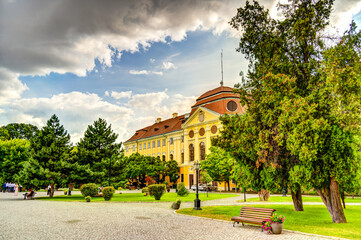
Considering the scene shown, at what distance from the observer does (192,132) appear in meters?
55.6

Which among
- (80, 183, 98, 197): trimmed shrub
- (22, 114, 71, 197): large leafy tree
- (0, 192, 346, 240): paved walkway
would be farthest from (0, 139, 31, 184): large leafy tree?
(0, 192, 346, 240): paved walkway

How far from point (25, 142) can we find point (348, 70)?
166 ft

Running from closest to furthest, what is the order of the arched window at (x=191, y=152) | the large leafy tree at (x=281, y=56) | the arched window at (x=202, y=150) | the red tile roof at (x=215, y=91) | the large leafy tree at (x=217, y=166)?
the large leafy tree at (x=281, y=56)
the large leafy tree at (x=217, y=166)
the red tile roof at (x=215, y=91)
the arched window at (x=202, y=150)
the arched window at (x=191, y=152)

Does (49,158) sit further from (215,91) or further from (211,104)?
(215,91)

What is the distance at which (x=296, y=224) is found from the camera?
12531 mm

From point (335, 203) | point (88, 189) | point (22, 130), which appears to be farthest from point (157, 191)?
point (22, 130)

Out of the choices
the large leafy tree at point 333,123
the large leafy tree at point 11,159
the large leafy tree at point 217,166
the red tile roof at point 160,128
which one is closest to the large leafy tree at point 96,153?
the large leafy tree at point 217,166

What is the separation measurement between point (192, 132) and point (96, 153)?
85.3 feet

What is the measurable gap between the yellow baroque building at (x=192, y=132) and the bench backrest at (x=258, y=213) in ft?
103

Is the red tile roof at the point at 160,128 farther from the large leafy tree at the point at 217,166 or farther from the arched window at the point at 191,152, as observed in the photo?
the large leafy tree at the point at 217,166

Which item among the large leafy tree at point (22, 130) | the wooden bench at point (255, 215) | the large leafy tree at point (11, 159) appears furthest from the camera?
the large leafy tree at point (22, 130)

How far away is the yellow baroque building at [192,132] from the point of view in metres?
49.5

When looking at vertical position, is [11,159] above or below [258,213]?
above

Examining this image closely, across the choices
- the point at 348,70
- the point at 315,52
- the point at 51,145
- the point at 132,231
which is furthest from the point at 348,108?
the point at 51,145
